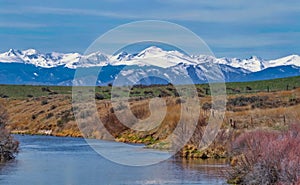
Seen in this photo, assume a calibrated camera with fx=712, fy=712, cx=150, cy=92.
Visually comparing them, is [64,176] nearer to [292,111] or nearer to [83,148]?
[83,148]

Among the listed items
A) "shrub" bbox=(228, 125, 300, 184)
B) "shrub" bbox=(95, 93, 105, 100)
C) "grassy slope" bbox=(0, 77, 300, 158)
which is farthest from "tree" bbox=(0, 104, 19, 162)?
"shrub" bbox=(95, 93, 105, 100)

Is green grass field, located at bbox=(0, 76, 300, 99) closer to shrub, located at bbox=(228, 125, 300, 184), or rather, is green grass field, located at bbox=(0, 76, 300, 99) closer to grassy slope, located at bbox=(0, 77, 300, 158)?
grassy slope, located at bbox=(0, 77, 300, 158)

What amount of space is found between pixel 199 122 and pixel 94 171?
17.2 metres

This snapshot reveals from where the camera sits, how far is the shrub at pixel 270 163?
26.5m

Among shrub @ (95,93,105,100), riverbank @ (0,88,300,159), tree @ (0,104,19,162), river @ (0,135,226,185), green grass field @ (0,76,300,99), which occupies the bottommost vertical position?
river @ (0,135,226,185)

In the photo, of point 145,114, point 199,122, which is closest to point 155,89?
point 145,114

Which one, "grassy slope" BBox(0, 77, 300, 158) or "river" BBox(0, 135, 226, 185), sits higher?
"grassy slope" BBox(0, 77, 300, 158)

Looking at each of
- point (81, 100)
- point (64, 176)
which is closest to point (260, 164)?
point (64, 176)

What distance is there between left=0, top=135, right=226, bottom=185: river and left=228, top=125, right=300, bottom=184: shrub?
2.57 metres

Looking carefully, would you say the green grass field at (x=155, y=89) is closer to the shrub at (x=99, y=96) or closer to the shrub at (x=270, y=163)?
the shrub at (x=99, y=96)

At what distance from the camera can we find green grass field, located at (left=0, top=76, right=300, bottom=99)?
114 metres

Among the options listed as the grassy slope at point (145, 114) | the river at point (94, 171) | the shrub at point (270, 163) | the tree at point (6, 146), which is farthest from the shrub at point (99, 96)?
the shrub at point (270, 163)

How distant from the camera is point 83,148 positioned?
57.7 meters

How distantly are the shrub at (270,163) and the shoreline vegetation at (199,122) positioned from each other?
0.06 meters
